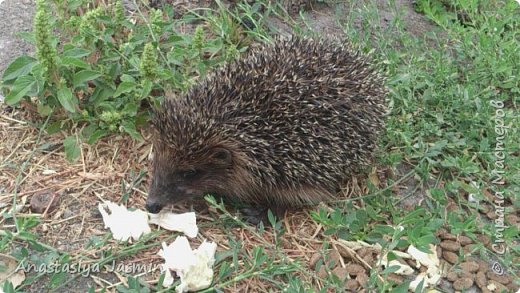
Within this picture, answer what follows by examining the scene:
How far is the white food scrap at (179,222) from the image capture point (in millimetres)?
3828

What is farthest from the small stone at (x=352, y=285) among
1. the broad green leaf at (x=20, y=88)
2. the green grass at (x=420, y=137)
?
the broad green leaf at (x=20, y=88)

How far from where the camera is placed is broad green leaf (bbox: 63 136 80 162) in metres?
4.19

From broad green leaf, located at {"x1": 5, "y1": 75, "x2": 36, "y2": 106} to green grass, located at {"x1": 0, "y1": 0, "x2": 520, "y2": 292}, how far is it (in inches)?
27.4

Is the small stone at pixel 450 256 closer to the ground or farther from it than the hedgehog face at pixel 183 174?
closer to the ground

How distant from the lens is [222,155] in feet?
13.1

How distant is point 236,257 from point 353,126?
3.96ft

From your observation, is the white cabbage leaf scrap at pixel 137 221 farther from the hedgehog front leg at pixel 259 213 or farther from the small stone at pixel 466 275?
the small stone at pixel 466 275

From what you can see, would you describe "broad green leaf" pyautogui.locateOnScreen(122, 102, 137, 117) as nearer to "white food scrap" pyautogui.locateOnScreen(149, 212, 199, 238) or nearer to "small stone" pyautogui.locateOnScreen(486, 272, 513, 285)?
"white food scrap" pyautogui.locateOnScreen(149, 212, 199, 238)

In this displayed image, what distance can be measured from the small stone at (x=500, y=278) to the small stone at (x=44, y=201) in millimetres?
2713

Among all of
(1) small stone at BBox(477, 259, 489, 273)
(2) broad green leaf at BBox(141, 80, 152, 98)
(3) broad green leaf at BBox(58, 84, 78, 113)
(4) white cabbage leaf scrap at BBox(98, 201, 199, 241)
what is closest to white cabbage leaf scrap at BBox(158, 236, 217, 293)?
(4) white cabbage leaf scrap at BBox(98, 201, 199, 241)

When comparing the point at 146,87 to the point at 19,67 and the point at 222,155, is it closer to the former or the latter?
the point at 222,155

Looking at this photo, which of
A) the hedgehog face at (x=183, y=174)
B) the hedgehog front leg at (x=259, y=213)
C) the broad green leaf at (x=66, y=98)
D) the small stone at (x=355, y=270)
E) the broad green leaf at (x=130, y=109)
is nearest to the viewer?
the small stone at (x=355, y=270)

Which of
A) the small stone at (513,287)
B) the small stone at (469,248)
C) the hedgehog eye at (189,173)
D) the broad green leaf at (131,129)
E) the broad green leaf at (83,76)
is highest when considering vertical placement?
the broad green leaf at (83,76)

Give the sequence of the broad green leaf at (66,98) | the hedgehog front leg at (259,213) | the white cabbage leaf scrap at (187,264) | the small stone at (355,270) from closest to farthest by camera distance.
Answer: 1. the white cabbage leaf scrap at (187,264)
2. the small stone at (355,270)
3. the broad green leaf at (66,98)
4. the hedgehog front leg at (259,213)
